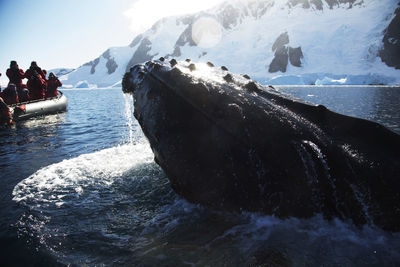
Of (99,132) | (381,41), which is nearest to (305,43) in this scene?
(381,41)

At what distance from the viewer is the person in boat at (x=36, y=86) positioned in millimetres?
19438

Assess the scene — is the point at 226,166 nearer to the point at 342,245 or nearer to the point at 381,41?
the point at 342,245

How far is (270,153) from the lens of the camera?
2932 mm

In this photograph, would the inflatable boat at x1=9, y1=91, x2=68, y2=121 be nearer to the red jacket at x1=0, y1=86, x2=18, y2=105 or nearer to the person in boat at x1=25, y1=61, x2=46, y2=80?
the red jacket at x1=0, y1=86, x2=18, y2=105

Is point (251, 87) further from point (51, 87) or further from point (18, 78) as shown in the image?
point (51, 87)

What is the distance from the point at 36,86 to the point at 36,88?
17 centimetres

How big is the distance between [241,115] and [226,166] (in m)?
0.67

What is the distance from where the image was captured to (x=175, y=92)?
11.9 feet

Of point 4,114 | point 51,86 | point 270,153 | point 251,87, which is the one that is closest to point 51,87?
A: point 51,86

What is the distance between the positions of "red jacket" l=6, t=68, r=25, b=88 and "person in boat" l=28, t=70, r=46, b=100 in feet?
3.17

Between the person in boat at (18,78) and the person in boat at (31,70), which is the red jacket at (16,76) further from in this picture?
the person in boat at (31,70)

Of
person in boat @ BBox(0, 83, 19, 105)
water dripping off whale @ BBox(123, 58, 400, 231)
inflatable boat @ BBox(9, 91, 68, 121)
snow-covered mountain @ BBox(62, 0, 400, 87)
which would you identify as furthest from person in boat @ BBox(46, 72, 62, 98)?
snow-covered mountain @ BBox(62, 0, 400, 87)

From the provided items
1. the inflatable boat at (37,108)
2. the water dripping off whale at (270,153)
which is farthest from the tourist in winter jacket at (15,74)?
the water dripping off whale at (270,153)

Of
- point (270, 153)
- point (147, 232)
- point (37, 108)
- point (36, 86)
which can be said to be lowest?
point (147, 232)
